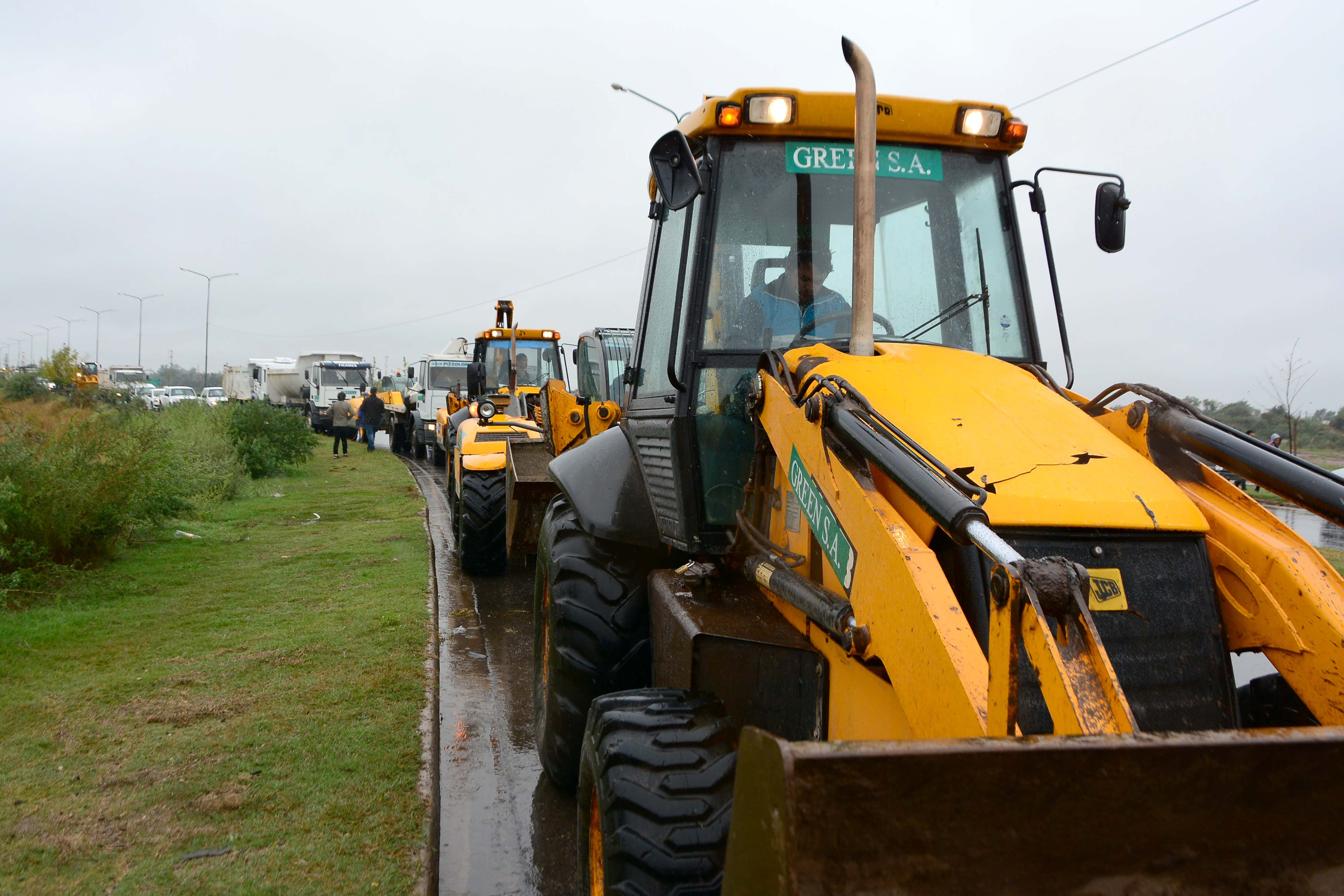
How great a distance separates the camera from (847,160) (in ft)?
11.9

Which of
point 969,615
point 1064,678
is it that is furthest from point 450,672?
point 1064,678

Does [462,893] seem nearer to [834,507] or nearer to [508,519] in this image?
[834,507]

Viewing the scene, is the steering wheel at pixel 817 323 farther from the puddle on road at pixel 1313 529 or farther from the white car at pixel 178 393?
the white car at pixel 178 393

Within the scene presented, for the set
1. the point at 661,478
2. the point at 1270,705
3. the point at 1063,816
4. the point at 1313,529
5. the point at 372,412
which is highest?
the point at 372,412

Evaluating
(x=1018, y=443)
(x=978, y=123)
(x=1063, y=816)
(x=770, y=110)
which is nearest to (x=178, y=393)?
(x=770, y=110)

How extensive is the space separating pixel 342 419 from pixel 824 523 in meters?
24.3

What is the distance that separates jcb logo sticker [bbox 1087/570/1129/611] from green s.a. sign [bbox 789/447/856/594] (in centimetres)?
57

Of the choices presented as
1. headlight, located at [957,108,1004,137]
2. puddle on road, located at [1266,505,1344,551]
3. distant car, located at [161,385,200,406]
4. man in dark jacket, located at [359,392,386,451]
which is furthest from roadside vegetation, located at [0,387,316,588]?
distant car, located at [161,385,200,406]

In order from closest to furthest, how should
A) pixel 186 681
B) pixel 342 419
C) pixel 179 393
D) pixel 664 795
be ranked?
1. pixel 664 795
2. pixel 186 681
3. pixel 342 419
4. pixel 179 393

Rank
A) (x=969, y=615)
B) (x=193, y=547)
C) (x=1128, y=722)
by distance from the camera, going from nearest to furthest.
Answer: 1. (x=1128, y=722)
2. (x=969, y=615)
3. (x=193, y=547)

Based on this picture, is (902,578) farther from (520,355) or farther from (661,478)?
(520,355)

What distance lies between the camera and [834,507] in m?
2.67

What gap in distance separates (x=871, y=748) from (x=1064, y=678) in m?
0.46

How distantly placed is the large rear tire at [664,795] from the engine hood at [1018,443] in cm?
96
